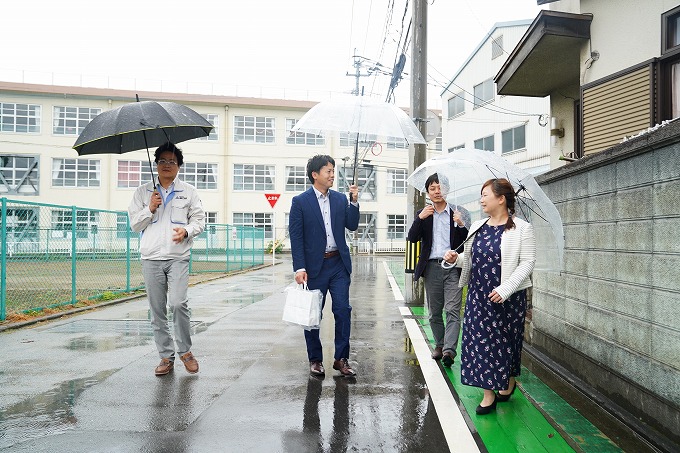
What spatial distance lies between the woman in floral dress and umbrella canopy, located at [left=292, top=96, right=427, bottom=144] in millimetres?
1645

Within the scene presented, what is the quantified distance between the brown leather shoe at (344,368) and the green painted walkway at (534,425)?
93cm

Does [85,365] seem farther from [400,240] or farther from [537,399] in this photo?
[400,240]

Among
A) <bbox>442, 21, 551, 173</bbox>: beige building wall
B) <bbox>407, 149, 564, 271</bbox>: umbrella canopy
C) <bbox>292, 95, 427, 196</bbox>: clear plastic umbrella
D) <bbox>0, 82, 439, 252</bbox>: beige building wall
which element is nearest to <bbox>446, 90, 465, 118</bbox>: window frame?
<bbox>442, 21, 551, 173</bbox>: beige building wall

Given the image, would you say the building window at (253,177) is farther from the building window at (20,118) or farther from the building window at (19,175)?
the building window at (20,118)

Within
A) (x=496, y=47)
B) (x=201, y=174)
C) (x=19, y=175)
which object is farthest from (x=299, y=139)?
(x=19, y=175)

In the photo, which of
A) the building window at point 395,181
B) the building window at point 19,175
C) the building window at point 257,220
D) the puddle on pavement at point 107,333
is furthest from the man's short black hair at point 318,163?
the building window at point 19,175

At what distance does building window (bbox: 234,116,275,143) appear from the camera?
38.8 m

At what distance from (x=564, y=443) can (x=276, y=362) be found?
3039 millimetres

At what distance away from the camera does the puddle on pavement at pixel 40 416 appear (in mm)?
3695

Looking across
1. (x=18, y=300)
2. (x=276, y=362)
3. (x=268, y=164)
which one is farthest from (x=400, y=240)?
(x=276, y=362)

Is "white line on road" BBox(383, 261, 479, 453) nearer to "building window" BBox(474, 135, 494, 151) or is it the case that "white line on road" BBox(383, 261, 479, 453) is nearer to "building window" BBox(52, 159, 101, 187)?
"building window" BBox(474, 135, 494, 151)

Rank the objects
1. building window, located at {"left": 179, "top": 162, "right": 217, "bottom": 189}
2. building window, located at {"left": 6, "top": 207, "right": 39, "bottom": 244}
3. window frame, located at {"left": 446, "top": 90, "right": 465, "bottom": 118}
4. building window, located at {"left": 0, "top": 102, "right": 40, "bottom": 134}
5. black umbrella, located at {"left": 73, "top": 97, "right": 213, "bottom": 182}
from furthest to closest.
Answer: building window, located at {"left": 179, "top": 162, "right": 217, "bottom": 189} < building window, located at {"left": 0, "top": 102, "right": 40, "bottom": 134} < window frame, located at {"left": 446, "top": 90, "right": 465, "bottom": 118} < building window, located at {"left": 6, "top": 207, "right": 39, "bottom": 244} < black umbrella, located at {"left": 73, "top": 97, "right": 213, "bottom": 182}

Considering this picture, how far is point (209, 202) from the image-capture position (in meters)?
38.2

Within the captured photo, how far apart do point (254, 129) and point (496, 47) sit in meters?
18.1
